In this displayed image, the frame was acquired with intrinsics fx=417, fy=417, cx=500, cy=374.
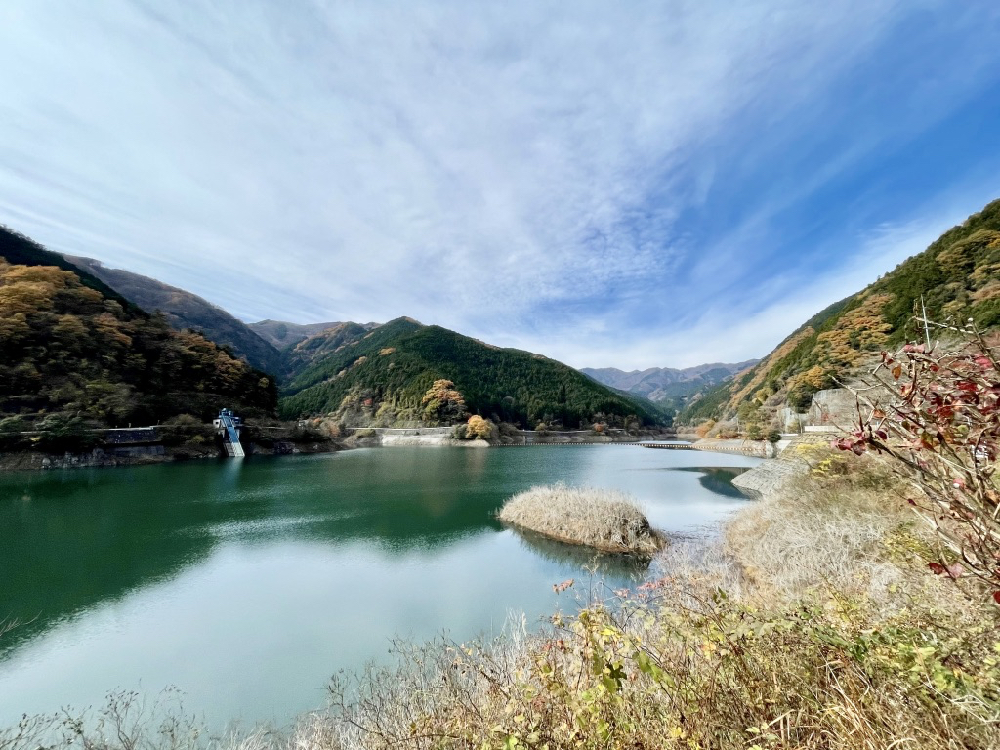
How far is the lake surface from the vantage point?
6.14 metres

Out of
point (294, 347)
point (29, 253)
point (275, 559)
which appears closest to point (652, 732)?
point (275, 559)

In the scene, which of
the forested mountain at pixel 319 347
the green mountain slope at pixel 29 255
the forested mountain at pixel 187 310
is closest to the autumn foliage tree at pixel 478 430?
the green mountain slope at pixel 29 255

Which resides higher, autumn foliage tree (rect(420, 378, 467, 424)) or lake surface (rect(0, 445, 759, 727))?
autumn foliage tree (rect(420, 378, 467, 424))

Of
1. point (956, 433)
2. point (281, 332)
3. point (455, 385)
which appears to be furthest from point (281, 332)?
point (956, 433)

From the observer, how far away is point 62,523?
14023 mm

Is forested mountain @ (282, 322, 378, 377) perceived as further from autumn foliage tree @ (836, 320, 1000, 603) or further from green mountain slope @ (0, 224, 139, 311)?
autumn foliage tree @ (836, 320, 1000, 603)

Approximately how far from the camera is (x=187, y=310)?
400ft

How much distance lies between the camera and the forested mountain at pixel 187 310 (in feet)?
364

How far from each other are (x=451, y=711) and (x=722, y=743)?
2150 mm

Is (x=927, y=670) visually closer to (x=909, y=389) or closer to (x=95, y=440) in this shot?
(x=909, y=389)

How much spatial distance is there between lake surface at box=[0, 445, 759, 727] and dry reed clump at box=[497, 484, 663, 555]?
78cm

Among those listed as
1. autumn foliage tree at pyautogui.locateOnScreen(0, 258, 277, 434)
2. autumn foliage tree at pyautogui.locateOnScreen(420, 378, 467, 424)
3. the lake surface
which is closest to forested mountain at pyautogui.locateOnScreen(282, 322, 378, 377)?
autumn foliage tree at pyautogui.locateOnScreen(420, 378, 467, 424)

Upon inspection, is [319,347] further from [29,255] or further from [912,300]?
[912,300]

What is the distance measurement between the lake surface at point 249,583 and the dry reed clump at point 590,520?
2.56 ft
